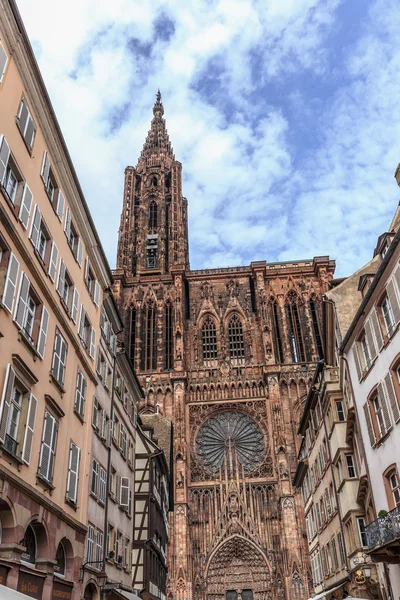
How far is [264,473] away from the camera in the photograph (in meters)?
47.9

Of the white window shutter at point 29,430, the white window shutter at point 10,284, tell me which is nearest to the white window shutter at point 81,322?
the white window shutter at point 29,430

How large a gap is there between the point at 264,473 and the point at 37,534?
121 feet

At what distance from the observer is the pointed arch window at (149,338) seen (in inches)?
2093

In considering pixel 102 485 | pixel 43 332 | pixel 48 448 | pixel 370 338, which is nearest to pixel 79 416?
pixel 48 448

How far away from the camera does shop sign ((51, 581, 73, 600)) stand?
13684 mm

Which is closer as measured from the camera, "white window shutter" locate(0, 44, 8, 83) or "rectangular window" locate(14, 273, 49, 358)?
"white window shutter" locate(0, 44, 8, 83)

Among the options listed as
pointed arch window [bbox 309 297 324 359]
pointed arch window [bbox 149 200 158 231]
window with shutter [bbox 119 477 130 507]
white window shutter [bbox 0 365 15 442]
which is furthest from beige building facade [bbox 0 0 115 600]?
pointed arch window [bbox 149 200 158 231]

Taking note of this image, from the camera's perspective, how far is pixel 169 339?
54531mm

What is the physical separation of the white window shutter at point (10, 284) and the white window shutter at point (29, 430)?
7.72 feet

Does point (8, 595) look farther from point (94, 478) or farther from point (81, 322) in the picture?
point (81, 322)

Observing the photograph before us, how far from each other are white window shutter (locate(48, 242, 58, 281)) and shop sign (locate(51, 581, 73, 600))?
25.1ft

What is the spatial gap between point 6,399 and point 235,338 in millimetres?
43715

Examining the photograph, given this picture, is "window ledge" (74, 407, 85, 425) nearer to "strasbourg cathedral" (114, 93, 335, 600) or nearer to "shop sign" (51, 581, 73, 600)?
"shop sign" (51, 581, 73, 600)

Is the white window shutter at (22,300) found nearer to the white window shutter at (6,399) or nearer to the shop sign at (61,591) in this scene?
the white window shutter at (6,399)
